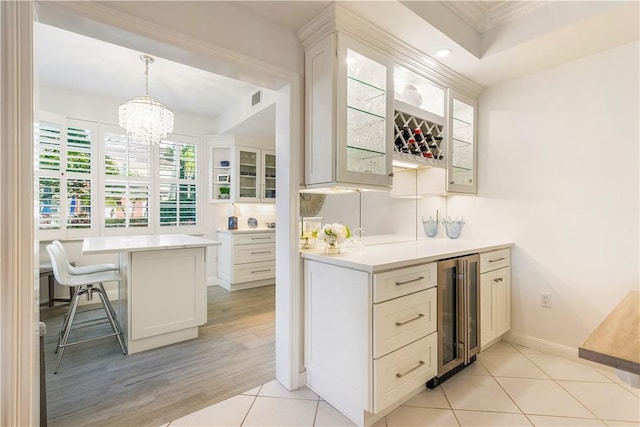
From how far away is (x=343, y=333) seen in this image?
1696mm

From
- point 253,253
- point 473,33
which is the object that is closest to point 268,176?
point 253,253

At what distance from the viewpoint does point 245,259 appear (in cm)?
453

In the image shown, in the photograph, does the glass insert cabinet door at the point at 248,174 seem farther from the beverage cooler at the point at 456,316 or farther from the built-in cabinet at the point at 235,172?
the beverage cooler at the point at 456,316

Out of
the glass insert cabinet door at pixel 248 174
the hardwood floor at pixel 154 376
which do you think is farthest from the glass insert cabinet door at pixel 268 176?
the hardwood floor at pixel 154 376

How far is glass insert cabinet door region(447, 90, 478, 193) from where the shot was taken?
266 centimetres

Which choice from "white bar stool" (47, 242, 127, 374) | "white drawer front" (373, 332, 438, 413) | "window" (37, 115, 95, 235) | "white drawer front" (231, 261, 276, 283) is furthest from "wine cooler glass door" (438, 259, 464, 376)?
"window" (37, 115, 95, 235)

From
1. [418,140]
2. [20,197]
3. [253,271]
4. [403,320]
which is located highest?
[418,140]

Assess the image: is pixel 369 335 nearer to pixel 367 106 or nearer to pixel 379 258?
pixel 379 258

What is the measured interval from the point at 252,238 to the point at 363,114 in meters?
3.13

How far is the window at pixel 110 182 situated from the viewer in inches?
141

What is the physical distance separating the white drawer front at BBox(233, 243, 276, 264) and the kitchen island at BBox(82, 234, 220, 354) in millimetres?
1623

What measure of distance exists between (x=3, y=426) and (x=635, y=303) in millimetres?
2723

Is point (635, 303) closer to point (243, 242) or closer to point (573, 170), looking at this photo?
point (573, 170)

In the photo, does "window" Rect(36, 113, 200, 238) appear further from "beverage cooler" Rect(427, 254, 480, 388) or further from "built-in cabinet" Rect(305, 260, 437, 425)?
"beverage cooler" Rect(427, 254, 480, 388)
